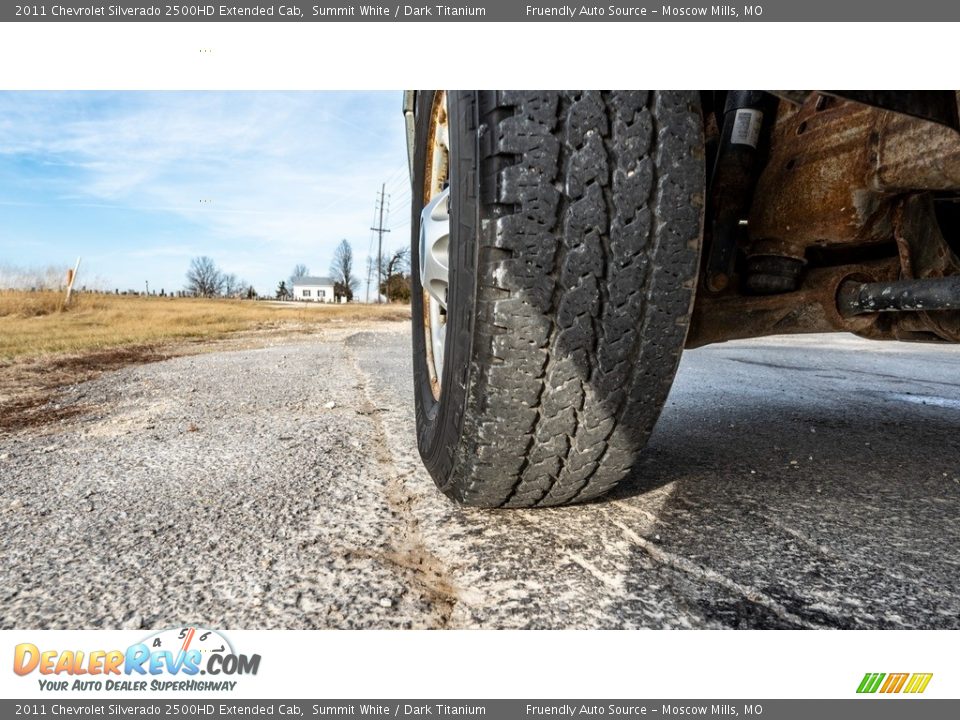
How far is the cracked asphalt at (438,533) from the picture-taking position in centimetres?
81

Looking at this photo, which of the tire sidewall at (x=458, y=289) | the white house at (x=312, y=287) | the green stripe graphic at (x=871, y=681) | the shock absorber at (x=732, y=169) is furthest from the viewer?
the white house at (x=312, y=287)

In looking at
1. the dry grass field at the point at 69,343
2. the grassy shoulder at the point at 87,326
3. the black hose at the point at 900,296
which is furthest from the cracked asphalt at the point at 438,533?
the grassy shoulder at the point at 87,326

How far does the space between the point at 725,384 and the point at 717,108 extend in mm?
1989

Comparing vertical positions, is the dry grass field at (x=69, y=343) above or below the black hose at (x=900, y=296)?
below

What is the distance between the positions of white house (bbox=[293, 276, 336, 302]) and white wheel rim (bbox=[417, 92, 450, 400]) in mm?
67190

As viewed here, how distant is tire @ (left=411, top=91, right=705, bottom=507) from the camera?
0.88 m

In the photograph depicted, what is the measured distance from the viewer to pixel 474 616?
2.62 ft

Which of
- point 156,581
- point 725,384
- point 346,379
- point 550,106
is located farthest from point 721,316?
point 346,379

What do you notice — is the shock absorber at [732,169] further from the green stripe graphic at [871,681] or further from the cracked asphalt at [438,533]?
the green stripe graphic at [871,681]

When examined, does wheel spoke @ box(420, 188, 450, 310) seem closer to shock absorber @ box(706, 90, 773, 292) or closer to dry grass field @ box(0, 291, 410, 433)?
shock absorber @ box(706, 90, 773, 292)

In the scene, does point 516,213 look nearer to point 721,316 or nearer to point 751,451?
point 721,316

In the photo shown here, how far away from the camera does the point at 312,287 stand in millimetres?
68688

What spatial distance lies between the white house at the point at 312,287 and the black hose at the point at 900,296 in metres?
67.8

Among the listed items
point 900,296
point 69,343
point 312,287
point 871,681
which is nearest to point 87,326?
point 69,343
